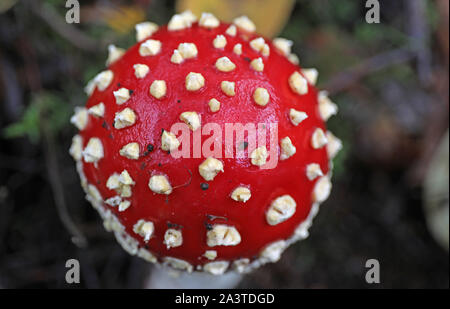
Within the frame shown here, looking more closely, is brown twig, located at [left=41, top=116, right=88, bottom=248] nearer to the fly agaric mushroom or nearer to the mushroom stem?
the mushroom stem

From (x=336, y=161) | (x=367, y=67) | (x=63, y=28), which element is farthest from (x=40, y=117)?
(x=367, y=67)

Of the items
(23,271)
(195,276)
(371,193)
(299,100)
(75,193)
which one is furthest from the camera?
(371,193)

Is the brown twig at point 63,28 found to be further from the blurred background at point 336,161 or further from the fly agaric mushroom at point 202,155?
the fly agaric mushroom at point 202,155

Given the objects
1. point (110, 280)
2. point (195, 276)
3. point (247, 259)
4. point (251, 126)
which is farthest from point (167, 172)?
point (110, 280)

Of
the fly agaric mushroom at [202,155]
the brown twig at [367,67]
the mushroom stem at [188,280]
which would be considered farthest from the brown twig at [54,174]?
the brown twig at [367,67]

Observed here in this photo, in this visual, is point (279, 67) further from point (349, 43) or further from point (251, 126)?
point (349, 43)

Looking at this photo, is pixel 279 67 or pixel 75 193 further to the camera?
pixel 75 193

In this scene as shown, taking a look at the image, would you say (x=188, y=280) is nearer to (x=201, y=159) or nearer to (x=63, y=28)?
(x=201, y=159)
